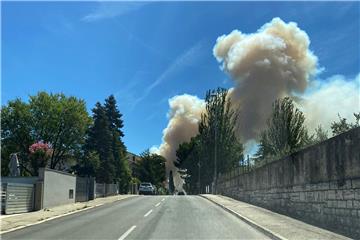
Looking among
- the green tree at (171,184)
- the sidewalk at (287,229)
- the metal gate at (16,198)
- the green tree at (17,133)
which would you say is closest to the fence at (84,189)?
the metal gate at (16,198)

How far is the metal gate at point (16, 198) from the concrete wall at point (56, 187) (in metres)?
1.56

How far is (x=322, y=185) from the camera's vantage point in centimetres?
1578

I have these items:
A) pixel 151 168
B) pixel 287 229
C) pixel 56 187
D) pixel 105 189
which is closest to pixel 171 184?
pixel 151 168

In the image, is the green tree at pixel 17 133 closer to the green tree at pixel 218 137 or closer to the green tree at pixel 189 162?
the green tree at pixel 218 137

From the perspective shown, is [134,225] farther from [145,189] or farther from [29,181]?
[145,189]

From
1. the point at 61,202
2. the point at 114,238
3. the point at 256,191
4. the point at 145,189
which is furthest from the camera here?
the point at 145,189

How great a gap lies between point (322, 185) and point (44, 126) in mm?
42575

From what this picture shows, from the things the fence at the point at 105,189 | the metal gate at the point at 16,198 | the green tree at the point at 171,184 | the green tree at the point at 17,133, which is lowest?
the metal gate at the point at 16,198

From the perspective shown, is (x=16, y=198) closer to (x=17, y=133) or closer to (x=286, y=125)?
(x=286, y=125)

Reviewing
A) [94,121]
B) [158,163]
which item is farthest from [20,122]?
[158,163]

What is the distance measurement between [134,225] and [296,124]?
17.1 metres

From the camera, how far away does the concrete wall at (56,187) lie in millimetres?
28547

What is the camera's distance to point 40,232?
15.7 meters

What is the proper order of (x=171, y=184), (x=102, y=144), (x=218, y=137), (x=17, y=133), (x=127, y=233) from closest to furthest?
(x=127, y=233) → (x=102, y=144) → (x=17, y=133) → (x=218, y=137) → (x=171, y=184)
